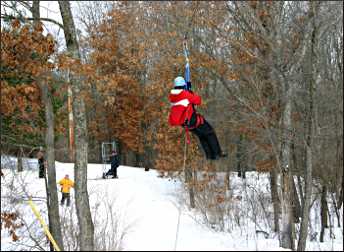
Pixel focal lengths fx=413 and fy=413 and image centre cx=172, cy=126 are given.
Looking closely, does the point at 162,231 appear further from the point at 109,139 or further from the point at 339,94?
the point at 109,139

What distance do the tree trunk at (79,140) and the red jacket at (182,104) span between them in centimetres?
199

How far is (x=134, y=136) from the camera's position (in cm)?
2672

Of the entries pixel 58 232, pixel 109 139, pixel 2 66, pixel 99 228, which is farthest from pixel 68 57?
pixel 109 139

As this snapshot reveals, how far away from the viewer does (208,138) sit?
763 centimetres

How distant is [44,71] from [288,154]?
6354mm

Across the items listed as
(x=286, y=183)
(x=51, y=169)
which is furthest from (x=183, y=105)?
(x=286, y=183)

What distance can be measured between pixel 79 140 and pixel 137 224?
5.83m

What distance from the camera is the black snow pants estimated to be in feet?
24.7

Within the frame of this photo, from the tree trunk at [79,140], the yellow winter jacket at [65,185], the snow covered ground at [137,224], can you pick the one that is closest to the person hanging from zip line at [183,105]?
the tree trunk at [79,140]

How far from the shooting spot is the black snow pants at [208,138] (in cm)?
752

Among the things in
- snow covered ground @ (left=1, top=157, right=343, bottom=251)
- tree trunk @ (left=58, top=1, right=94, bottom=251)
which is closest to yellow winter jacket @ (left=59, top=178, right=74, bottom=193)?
snow covered ground @ (left=1, top=157, right=343, bottom=251)

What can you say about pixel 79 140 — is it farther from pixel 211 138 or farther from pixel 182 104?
pixel 211 138

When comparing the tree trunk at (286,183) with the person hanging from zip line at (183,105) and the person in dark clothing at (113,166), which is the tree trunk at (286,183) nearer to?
the person hanging from zip line at (183,105)

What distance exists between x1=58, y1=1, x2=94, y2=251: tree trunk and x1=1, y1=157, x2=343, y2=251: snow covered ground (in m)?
1.42
